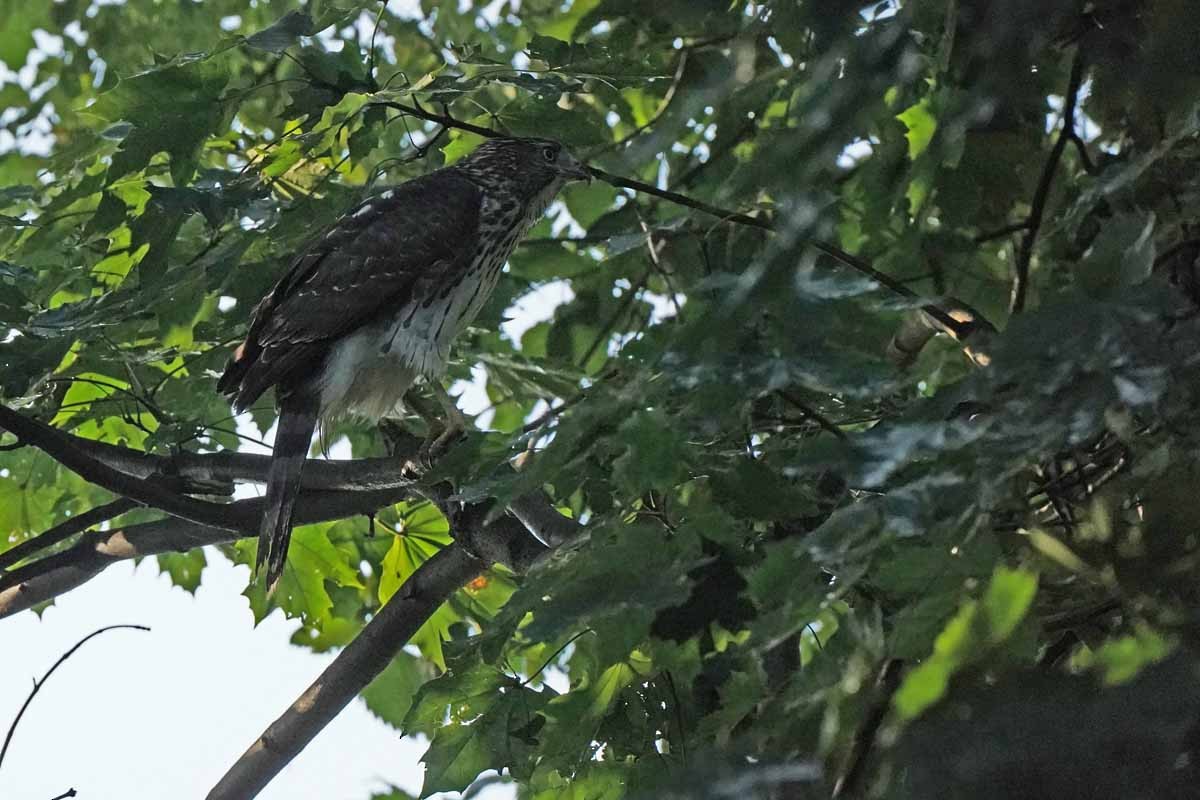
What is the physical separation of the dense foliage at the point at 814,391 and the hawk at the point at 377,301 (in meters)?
0.16

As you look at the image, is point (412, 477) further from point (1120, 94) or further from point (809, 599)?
point (1120, 94)

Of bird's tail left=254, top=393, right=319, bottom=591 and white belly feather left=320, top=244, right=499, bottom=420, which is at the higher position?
white belly feather left=320, top=244, right=499, bottom=420

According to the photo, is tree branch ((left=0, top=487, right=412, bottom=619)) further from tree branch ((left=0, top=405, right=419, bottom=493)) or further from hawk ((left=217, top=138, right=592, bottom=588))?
hawk ((left=217, top=138, right=592, bottom=588))

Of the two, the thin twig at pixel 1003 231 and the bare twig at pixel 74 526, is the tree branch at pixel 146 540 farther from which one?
the thin twig at pixel 1003 231

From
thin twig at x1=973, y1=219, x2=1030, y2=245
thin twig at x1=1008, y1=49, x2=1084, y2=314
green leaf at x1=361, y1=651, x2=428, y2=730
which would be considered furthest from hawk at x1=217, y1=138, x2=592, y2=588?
thin twig at x1=1008, y1=49, x2=1084, y2=314

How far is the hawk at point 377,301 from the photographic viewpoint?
12.5 ft

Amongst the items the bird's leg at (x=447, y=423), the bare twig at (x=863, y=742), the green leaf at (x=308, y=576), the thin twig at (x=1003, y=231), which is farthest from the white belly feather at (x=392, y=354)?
the bare twig at (x=863, y=742)

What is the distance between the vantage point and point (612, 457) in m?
2.21

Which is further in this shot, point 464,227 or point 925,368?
point 464,227

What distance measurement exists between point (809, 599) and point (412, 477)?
6.30ft

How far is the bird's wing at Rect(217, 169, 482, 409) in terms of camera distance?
377cm

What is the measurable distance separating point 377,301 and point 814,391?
7.11ft

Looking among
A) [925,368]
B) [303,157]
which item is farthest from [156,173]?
[925,368]

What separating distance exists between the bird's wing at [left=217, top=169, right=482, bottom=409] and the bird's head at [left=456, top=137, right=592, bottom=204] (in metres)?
0.16
